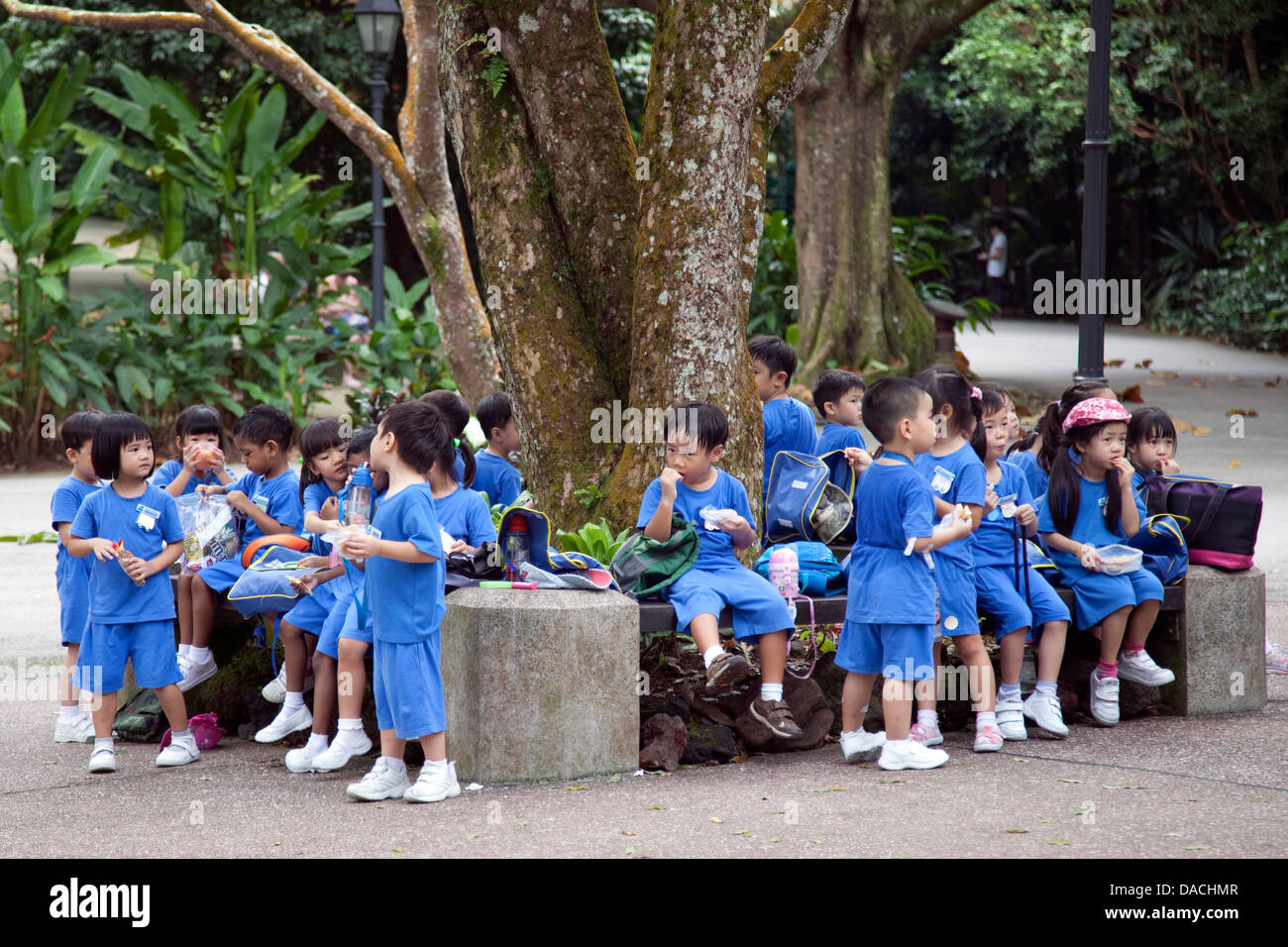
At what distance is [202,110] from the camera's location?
82.0ft

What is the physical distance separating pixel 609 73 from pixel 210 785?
373cm

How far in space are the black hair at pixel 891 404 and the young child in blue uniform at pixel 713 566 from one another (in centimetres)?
59

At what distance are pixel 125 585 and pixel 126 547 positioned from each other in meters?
0.15

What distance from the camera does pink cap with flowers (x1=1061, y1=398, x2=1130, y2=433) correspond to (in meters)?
5.88

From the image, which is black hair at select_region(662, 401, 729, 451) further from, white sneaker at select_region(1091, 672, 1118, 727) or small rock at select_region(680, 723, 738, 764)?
white sneaker at select_region(1091, 672, 1118, 727)

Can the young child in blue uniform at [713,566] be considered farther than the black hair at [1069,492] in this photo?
No

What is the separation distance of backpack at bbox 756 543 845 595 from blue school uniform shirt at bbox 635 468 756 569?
285 millimetres

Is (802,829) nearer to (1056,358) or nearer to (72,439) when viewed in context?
(72,439)

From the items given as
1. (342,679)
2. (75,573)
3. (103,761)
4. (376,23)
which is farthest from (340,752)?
(376,23)

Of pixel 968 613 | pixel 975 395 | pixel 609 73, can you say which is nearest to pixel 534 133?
pixel 609 73

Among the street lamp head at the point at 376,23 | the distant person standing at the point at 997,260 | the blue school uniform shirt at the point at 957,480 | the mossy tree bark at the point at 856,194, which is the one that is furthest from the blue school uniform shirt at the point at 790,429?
the distant person standing at the point at 997,260

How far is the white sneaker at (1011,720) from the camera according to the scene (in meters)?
5.73

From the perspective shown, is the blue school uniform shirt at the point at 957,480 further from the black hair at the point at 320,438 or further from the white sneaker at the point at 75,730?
the white sneaker at the point at 75,730

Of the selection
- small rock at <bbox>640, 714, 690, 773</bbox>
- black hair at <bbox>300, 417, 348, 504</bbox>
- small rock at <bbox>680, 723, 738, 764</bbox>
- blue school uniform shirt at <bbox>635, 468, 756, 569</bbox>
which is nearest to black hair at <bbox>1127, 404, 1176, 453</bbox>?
blue school uniform shirt at <bbox>635, 468, 756, 569</bbox>
